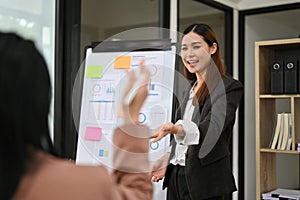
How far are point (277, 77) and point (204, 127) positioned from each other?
2.21 meters

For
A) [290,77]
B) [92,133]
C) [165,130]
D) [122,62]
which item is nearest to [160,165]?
[165,130]

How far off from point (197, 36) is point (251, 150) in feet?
8.13

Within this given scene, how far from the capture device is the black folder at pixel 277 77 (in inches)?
145

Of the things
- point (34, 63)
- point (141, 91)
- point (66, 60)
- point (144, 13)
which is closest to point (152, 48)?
point (66, 60)

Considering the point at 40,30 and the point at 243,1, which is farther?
the point at 243,1

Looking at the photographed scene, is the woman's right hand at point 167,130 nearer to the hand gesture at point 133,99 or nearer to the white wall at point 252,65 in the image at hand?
the hand gesture at point 133,99

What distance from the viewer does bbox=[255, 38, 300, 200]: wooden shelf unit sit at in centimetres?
368

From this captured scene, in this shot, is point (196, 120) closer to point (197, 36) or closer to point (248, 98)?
point (197, 36)

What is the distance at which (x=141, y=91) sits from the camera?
2.25ft

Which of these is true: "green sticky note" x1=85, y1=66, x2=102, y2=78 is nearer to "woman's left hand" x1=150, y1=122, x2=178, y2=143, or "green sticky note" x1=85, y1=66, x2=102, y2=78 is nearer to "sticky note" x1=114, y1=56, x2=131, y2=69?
"sticky note" x1=114, y1=56, x2=131, y2=69

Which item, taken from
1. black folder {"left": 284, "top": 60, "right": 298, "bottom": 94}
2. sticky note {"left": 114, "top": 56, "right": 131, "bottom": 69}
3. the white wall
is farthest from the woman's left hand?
the white wall

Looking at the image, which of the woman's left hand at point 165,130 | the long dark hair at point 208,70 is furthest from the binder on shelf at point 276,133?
the woman's left hand at point 165,130

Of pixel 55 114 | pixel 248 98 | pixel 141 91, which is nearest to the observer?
pixel 141 91

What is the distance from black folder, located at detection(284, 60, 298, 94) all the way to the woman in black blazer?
185 cm
